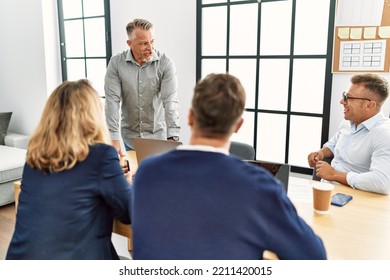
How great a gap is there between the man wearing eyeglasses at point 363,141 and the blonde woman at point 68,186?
115 cm

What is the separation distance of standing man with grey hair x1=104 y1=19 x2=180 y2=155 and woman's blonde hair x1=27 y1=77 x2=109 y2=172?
1283 millimetres

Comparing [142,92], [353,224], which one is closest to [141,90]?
[142,92]

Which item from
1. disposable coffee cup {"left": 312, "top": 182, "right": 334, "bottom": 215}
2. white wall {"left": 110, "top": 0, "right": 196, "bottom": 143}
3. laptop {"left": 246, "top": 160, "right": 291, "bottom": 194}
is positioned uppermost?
white wall {"left": 110, "top": 0, "right": 196, "bottom": 143}

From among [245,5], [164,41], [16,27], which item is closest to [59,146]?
[245,5]

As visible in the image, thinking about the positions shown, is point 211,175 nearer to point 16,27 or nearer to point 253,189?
point 253,189

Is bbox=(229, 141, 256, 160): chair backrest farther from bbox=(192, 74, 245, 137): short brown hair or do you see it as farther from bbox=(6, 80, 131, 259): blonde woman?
bbox=(192, 74, 245, 137): short brown hair

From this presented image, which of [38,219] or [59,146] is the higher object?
[59,146]

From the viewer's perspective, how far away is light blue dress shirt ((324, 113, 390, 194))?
1811mm

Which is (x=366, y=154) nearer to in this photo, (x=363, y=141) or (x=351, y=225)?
(x=363, y=141)

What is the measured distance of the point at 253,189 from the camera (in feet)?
2.96

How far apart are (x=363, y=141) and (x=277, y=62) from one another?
1413 millimetres

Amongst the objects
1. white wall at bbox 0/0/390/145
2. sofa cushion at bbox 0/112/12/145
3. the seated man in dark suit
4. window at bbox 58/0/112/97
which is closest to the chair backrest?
the seated man in dark suit

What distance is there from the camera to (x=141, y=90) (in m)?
2.76

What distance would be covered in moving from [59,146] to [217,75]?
1.92 feet
